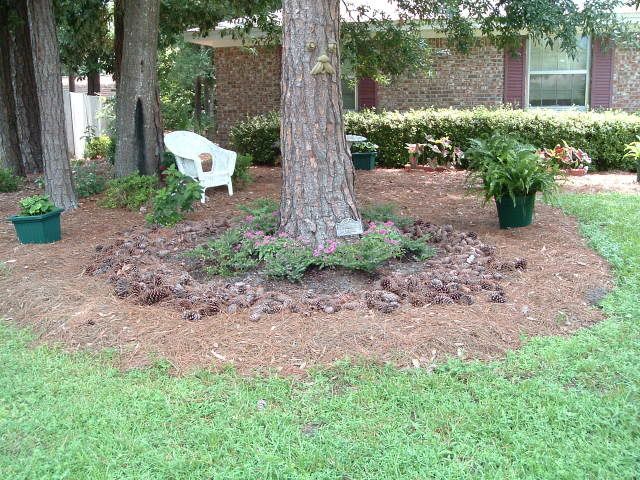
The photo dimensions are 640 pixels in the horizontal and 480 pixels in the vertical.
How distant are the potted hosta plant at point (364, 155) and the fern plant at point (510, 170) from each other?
5.26m

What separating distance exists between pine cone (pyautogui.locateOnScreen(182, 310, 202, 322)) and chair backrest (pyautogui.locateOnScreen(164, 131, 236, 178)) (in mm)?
4449

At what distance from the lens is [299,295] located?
499cm

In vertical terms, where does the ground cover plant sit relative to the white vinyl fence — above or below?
below

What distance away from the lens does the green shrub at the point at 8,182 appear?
412 inches

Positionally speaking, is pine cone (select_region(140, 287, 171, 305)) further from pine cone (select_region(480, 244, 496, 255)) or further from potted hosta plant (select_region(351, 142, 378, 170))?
potted hosta plant (select_region(351, 142, 378, 170))

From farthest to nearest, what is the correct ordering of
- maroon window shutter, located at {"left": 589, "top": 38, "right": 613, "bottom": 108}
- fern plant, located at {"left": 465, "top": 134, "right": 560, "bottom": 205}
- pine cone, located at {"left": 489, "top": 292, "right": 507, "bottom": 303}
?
maroon window shutter, located at {"left": 589, "top": 38, "right": 613, "bottom": 108} → fern plant, located at {"left": 465, "top": 134, "right": 560, "bottom": 205} → pine cone, located at {"left": 489, "top": 292, "right": 507, "bottom": 303}

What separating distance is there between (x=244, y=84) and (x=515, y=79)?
599cm

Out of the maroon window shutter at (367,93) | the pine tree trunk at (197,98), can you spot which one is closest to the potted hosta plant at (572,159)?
the maroon window shutter at (367,93)

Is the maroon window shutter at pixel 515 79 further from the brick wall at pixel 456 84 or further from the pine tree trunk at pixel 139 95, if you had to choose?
the pine tree trunk at pixel 139 95

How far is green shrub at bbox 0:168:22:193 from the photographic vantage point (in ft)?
34.3

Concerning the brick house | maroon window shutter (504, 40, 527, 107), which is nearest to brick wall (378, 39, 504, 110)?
the brick house

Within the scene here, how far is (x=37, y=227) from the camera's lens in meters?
6.90

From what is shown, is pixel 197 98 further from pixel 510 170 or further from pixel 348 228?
pixel 348 228

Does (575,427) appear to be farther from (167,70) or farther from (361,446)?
(167,70)
